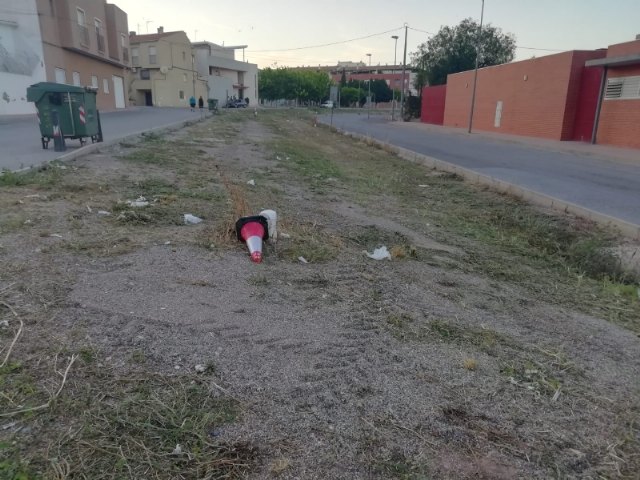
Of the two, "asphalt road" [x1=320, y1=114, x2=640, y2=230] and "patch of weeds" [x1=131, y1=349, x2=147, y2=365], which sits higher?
"patch of weeds" [x1=131, y1=349, x2=147, y2=365]

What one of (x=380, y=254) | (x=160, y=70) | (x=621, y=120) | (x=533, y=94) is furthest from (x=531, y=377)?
(x=160, y=70)

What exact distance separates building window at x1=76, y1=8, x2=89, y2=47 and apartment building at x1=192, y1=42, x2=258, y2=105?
32507 mm

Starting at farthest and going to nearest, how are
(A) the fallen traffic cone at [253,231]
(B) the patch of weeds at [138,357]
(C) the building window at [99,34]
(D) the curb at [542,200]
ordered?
(C) the building window at [99,34], (D) the curb at [542,200], (A) the fallen traffic cone at [253,231], (B) the patch of weeds at [138,357]

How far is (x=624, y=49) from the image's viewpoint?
20312 millimetres

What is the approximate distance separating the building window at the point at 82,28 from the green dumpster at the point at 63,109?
2772 centimetres

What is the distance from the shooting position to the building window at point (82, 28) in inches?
1391

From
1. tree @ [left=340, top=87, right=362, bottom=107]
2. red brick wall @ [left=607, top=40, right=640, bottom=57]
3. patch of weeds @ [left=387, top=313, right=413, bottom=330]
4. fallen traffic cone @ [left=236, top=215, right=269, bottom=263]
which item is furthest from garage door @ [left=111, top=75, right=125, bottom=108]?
tree @ [left=340, top=87, right=362, bottom=107]

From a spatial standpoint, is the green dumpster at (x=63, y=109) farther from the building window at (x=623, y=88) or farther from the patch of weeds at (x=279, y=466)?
the building window at (x=623, y=88)

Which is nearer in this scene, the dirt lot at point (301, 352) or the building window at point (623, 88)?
the dirt lot at point (301, 352)

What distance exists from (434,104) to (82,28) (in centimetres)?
2947

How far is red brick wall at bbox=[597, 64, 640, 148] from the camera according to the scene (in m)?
19.8

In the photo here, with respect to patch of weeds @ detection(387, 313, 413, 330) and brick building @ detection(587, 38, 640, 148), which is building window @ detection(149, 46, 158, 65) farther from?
patch of weeds @ detection(387, 313, 413, 330)

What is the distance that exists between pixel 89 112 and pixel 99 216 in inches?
313

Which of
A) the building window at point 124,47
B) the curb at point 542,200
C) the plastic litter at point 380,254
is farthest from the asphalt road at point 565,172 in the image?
the building window at point 124,47
